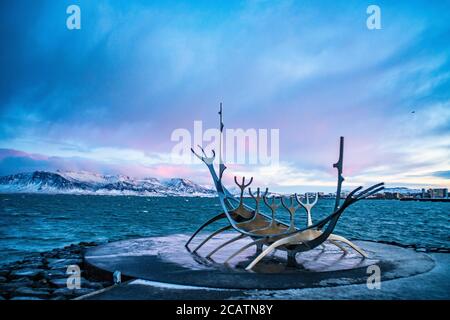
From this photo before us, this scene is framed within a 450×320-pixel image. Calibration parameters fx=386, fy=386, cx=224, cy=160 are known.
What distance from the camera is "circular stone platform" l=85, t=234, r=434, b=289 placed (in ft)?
28.4

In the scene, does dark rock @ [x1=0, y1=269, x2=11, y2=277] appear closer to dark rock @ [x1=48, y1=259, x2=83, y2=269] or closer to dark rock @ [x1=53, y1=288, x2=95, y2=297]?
dark rock @ [x1=48, y1=259, x2=83, y2=269]

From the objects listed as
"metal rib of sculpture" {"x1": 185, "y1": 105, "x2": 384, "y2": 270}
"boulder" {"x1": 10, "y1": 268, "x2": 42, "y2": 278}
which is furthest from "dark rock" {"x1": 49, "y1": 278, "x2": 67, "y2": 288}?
"metal rib of sculpture" {"x1": 185, "y1": 105, "x2": 384, "y2": 270}

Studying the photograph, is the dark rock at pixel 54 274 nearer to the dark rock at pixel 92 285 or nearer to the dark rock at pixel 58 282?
the dark rock at pixel 58 282

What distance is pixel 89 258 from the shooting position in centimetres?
1166

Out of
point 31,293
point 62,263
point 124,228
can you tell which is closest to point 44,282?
point 31,293

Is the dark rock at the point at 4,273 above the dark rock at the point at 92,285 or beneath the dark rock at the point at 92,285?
beneath

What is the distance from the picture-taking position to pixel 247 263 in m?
11.5

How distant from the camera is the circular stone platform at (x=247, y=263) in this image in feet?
28.4

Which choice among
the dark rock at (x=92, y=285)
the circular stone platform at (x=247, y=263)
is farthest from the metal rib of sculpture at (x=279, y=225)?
the dark rock at (x=92, y=285)

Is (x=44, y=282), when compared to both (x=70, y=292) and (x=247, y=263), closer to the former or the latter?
(x=70, y=292)

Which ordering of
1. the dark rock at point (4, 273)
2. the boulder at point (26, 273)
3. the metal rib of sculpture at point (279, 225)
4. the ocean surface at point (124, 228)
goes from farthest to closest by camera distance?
the ocean surface at point (124, 228)
the dark rock at point (4, 273)
the boulder at point (26, 273)
the metal rib of sculpture at point (279, 225)

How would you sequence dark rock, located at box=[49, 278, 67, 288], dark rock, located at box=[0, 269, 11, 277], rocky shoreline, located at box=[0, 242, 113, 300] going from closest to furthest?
1. rocky shoreline, located at box=[0, 242, 113, 300]
2. dark rock, located at box=[49, 278, 67, 288]
3. dark rock, located at box=[0, 269, 11, 277]

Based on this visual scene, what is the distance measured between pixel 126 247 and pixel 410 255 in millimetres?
9914
